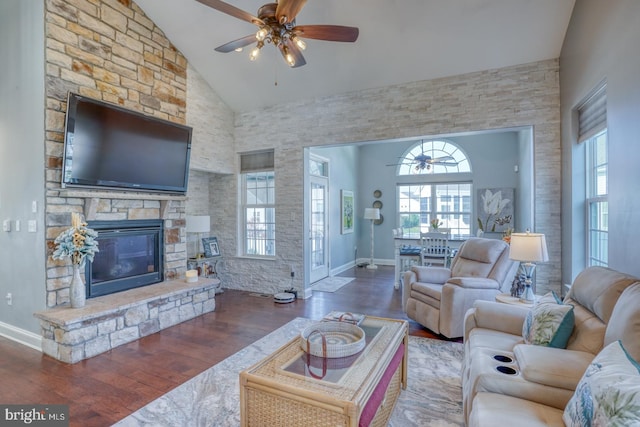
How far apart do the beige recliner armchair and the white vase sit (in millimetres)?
3645

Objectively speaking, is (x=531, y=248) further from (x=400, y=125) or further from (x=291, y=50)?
(x=291, y=50)

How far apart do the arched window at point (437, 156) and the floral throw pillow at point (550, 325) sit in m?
5.76

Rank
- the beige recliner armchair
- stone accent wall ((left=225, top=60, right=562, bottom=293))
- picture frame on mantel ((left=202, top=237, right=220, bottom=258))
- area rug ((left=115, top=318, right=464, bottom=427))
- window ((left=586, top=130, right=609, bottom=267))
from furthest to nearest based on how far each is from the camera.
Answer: picture frame on mantel ((left=202, top=237, right=220, bottom=258))
stone accent wall ((left=225, top=60, right=562, bottom=293))
the beige recliner armchair
window ((left=586, top=130, right=609, bottom=267))
area rug ((left=115, top=318, right=464, bottom=427))

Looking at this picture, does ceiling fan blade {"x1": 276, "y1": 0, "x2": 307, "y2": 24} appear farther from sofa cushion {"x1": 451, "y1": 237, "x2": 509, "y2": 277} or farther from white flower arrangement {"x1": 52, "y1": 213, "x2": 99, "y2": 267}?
sofa cushion {"x1": 451, "y1": 237, "x2": 509, "y2": 277}

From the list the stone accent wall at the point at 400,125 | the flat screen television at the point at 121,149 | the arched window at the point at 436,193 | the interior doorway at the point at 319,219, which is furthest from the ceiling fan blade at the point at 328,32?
the arched window at the point at 436,193

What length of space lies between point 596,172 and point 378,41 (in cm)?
283

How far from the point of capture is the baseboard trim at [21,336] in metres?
3.38

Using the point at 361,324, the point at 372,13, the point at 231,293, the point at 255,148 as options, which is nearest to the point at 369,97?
the point at 372,13

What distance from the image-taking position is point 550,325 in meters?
1.96

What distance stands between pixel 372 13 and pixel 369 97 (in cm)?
124

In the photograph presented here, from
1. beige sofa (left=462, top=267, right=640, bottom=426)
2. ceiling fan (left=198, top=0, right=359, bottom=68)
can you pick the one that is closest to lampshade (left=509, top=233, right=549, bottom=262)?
beige sofa (left=462, top=267, right=640, bottom=426)

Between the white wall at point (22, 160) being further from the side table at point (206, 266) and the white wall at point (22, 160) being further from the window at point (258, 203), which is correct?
the window at point (258, 203)

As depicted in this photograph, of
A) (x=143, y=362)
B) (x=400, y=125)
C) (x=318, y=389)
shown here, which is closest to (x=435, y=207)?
(x=400, y=125)

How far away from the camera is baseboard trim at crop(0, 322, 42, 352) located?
3.38 meters
